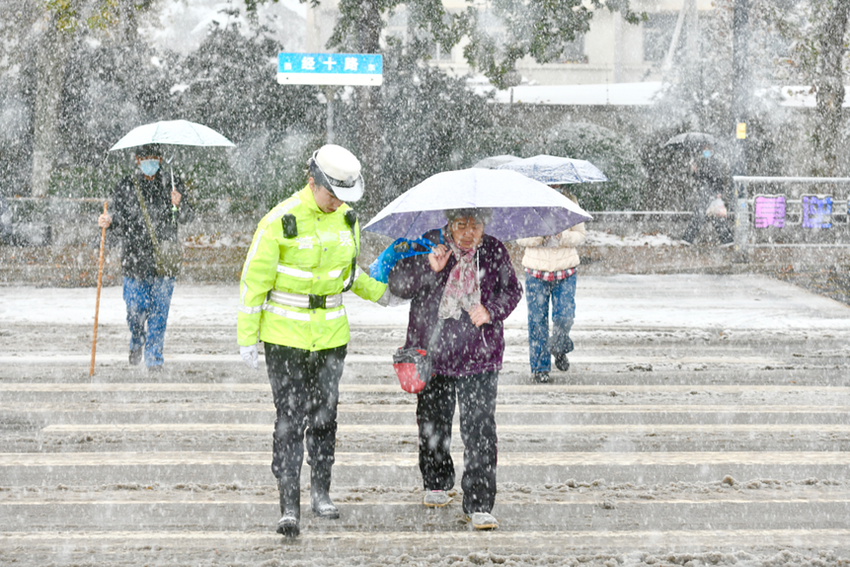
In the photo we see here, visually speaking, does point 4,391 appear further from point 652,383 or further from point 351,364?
point 652,383

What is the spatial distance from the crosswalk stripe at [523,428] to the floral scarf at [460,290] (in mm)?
2059

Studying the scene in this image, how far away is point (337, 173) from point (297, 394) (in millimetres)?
1093

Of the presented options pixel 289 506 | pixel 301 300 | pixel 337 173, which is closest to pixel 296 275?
pixel 301 300

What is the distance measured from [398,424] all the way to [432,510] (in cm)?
182

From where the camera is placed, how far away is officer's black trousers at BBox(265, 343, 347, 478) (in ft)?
16.1

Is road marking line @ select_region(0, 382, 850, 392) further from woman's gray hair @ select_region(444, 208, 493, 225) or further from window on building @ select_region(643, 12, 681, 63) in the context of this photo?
window on building @ select_region(643, 12, 681, 63)

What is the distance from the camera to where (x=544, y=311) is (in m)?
8.34

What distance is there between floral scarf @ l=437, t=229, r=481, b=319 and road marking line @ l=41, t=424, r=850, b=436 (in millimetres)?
2052

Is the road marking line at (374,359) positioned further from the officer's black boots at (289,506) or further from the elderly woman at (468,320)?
the officer's black boots at (289,506)

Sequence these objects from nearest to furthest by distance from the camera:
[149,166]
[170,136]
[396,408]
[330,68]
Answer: [396,408] → [149,166] → [170,136] → [330,68]

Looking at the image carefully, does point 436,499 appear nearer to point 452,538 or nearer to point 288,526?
point 452,538

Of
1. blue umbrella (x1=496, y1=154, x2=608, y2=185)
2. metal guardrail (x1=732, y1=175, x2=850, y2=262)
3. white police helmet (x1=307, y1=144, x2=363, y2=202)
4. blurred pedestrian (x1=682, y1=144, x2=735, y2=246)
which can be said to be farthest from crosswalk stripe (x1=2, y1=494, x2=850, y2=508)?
blurred pedestrian (x1=682, y1=144, x2=735, y2=246)

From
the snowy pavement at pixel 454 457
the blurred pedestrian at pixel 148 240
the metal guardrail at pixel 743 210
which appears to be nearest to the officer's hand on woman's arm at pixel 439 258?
the snowy pavement at pixel 454 457

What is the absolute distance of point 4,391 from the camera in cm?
801
